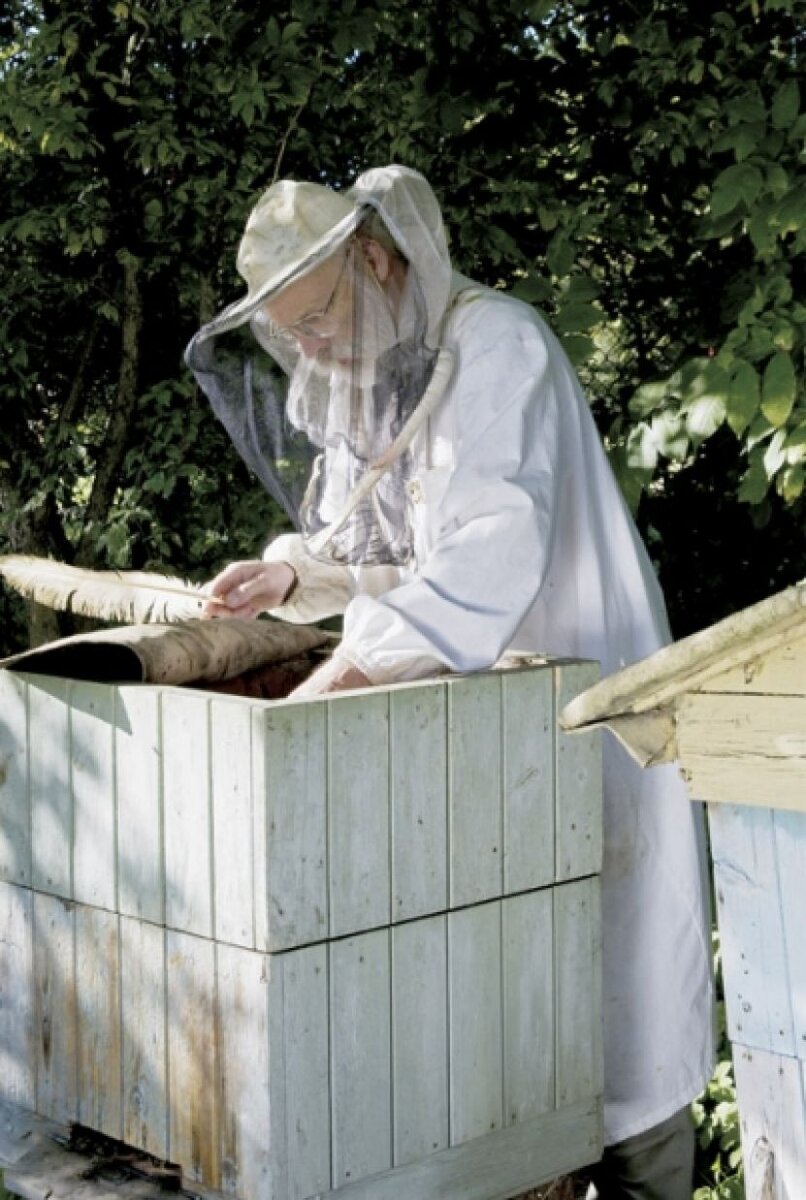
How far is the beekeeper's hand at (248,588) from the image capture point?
85.6 inches

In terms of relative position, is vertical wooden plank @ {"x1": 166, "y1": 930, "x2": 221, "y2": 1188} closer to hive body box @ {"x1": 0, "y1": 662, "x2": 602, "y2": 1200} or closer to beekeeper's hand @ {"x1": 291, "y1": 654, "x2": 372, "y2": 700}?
hive body box @ {"x1": 0, "y1": 662, "x2": 602, "y2": 1200}

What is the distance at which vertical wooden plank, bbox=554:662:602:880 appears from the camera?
1.68m

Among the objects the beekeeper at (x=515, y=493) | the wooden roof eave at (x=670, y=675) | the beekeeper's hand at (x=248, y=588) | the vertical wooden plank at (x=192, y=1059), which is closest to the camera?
the wooden roof eave at (x=670, y=675)

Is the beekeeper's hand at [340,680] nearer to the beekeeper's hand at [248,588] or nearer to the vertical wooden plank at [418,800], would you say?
the vertical wooden plank at [418,800]

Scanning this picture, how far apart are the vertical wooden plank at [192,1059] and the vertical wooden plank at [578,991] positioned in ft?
1.30

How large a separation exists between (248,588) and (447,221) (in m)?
1.92

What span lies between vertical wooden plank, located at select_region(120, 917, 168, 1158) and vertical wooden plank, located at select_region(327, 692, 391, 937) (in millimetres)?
203

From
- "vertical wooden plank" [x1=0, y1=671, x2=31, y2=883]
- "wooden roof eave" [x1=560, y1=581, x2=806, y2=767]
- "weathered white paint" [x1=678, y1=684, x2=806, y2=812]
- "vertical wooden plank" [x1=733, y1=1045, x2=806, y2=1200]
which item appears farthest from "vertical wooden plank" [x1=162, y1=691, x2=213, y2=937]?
"vertical wooden plank" [x1=733, y1=1045, x2=806, y2=1200]

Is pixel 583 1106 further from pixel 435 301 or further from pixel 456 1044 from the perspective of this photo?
pixel 435 301

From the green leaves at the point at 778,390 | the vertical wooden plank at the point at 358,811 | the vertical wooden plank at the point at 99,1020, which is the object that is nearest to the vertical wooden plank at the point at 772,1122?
the vertical wooden plank at the point at 358,811

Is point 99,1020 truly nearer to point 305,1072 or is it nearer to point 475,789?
point 305,1072

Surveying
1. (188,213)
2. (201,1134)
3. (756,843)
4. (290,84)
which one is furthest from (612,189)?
(201,1134)

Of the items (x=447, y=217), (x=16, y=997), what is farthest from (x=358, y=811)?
(x=447, y=217)

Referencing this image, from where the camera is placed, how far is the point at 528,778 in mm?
1659
